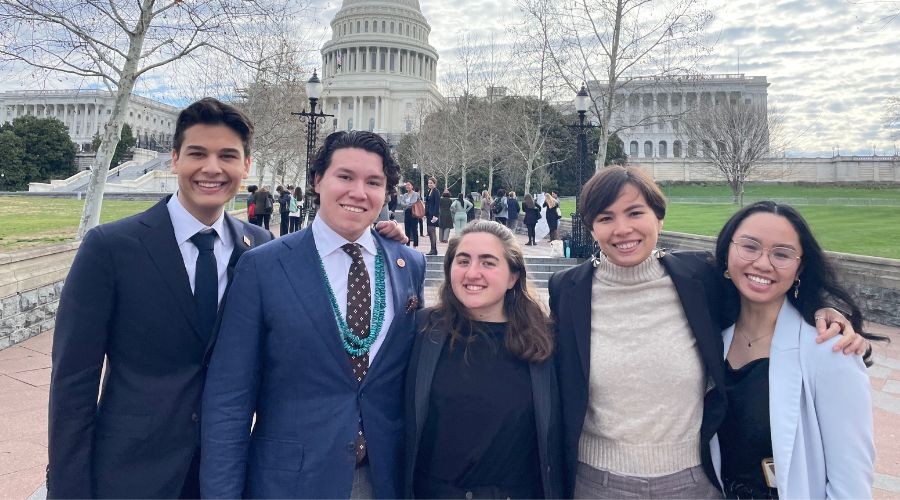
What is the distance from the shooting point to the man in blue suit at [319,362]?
7.17 ft

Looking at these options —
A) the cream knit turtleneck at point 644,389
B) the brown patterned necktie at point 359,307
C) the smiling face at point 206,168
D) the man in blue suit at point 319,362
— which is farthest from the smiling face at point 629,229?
the smiling face at point 206,168

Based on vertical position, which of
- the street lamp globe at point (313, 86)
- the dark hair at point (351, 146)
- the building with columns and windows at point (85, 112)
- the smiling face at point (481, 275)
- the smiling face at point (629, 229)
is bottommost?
the smiling face at point (481, 275)

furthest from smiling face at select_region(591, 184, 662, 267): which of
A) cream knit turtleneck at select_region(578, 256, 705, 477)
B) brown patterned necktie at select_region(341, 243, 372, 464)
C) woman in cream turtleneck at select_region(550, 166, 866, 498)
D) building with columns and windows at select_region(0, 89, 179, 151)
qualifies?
building with columns and windows at select_region(0, 89, 179, 151)

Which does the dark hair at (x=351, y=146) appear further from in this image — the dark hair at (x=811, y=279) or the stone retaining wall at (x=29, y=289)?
the stone retaining wall at (x=29, y=289)

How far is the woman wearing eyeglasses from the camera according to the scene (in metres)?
2.12

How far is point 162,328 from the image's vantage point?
227 centimetres

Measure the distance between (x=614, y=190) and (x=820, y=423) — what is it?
1.26 meters

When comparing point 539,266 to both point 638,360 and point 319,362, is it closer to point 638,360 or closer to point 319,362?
point 638,360

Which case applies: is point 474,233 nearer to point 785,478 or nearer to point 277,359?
point 277,359

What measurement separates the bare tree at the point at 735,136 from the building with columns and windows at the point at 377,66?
46.2 metres

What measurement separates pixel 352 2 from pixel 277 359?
94.8 metres

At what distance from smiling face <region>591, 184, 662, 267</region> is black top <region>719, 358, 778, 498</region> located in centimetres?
67

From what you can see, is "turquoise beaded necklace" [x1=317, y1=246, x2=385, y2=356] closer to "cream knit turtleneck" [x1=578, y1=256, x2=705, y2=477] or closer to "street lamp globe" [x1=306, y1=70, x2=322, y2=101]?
"cream knit turtleneck" [x1=578, y1=256, x2=705, y2=477]

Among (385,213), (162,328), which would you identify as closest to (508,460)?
(162,328)
